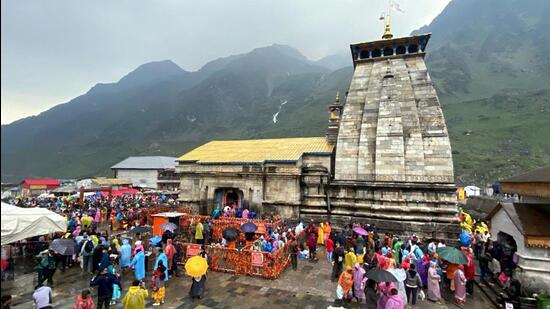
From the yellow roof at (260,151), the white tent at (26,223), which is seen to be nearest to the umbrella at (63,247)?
the white tent at (26,223)

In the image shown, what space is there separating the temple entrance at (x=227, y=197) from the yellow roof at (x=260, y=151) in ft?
8.11

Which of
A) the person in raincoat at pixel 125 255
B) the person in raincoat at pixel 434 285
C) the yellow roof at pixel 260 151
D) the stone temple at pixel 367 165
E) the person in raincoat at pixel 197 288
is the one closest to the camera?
the person in raincoat at pixel 197 288

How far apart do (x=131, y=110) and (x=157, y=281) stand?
20371 centimetres

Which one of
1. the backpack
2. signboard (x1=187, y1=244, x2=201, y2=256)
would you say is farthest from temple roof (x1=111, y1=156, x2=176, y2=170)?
signboard (x1=187, y1=244, x2=201, y2=256)

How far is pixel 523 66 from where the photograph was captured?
122750mm

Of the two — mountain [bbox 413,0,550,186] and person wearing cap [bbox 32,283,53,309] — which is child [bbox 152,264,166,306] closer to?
person wearing cap [bbox 32,283,53,309]

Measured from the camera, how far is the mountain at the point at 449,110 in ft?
234

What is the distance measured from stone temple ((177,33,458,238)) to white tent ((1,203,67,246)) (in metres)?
12.4

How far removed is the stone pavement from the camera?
396 inches

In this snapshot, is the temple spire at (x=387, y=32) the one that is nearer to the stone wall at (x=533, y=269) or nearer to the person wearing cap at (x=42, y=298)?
the stone wall at (x=533, y=269)

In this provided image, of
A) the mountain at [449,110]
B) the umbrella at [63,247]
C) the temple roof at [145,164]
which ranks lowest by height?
the umbrella at [63,247]

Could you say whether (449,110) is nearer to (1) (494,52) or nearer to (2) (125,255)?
(1) (494,52)

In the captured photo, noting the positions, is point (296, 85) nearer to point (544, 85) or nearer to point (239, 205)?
point (544, 85)

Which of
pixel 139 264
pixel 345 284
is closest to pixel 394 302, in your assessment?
pixel 345 284
